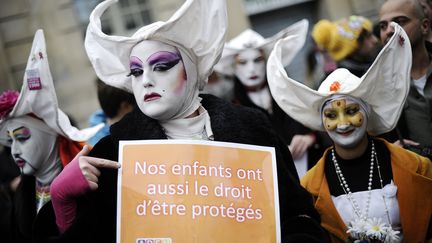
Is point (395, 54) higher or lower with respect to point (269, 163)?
higher

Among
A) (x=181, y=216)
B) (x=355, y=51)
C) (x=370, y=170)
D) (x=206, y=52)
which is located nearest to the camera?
(x=181, y=216)

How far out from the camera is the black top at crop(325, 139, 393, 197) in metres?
3.78

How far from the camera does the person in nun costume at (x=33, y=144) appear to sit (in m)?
4.17

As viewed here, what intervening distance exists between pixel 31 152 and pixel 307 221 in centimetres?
185

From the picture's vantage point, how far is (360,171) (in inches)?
151

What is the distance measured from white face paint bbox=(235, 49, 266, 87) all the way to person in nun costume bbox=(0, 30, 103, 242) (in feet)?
6.24

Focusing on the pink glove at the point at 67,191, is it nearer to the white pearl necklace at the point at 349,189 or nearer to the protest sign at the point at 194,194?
the protest sign at the point at 194,194

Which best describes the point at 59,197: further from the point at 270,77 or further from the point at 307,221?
the point at 270,77

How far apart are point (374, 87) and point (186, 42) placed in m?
1.15

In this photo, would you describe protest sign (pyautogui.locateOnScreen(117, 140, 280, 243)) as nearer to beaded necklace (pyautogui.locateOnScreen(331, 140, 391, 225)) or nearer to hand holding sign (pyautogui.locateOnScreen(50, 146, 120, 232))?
hand holding sign (pyautogui.locateOnScreen(50, 146, 120, 232))

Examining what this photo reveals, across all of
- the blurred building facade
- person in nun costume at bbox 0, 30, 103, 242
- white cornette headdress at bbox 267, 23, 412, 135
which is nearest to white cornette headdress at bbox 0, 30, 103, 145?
person in nun costume at bbox 0, 30, 103, 242

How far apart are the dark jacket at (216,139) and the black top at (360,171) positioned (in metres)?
0.60

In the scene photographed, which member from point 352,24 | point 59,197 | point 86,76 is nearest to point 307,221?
point 59,197

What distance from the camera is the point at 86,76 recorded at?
11352mm
